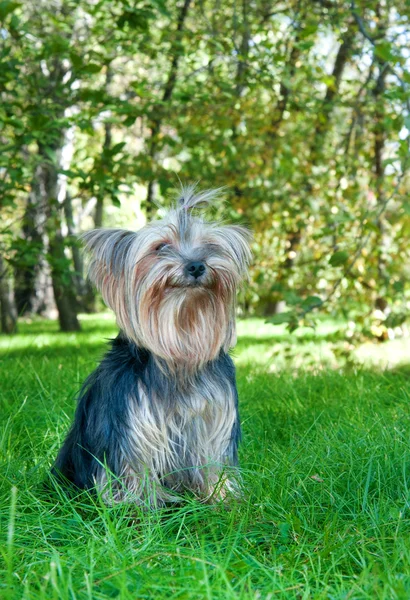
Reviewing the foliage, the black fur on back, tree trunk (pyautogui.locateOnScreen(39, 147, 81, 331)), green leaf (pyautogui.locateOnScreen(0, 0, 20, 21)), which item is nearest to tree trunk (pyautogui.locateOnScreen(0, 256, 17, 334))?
tree trunk (pyautogui.locateOnScreen(39, 147, 81, 331))

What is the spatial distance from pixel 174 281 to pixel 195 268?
0.11 metres

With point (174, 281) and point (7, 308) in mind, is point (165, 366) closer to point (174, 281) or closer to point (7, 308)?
point (174, 281)

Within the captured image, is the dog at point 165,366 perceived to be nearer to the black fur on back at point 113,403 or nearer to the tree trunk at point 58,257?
Result: the black fur on back at point 113,403

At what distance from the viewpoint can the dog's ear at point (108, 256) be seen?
352cm

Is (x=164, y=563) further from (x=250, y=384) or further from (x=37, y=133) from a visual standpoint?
(x=37, y=133)

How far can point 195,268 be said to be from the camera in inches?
133

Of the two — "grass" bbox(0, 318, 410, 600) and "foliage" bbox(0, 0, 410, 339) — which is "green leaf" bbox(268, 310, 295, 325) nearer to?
"foliage" bbox(0, 0, 410, 339)

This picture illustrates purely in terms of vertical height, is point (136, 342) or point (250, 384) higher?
point (136, 342)

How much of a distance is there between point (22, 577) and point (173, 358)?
1184 mm

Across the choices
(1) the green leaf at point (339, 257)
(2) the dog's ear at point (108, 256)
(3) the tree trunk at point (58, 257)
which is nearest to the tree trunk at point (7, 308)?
(3) the tree trunk at point (58, 257)

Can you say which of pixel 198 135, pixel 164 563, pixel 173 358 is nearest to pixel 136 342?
pixel 173 358

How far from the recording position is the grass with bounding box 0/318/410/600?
249 cm

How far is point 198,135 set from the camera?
7.61 metres

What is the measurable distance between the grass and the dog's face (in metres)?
0.69
